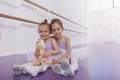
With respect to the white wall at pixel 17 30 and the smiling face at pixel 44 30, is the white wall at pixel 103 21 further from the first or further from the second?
the smiling face at pixel 44 30

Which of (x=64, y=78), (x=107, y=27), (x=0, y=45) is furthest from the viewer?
(x=107, y=27)

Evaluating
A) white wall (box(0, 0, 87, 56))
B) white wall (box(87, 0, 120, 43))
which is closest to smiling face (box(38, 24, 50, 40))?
white wall (box(0, 0, 87, 56))

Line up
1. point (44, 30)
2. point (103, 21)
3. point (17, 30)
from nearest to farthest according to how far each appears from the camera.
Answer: point (44, 30)
point (17, 30)
point (103, 21)

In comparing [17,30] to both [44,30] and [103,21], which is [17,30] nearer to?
[44,30]

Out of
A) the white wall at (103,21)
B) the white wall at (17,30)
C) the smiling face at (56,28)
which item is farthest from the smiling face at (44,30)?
the white wall at (103,21)

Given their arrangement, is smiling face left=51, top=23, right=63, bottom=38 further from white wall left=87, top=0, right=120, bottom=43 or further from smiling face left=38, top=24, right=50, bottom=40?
white wall left=87, top=0, right=120, bottom=43

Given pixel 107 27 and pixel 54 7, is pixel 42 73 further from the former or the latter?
pixel 107 27

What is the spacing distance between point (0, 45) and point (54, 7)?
1942 mm

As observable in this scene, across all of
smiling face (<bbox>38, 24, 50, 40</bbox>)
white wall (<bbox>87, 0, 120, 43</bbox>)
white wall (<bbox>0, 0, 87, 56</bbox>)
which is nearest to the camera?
smiling face (<bbox>38, 24, 50, 40</bbox>)

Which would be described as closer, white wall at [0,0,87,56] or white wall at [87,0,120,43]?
white wall at [0,0,87,56]

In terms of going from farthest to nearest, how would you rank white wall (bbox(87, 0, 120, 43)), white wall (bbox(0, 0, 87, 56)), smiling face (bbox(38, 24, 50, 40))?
white wall (bbox(87, 0, 120, 43)) → white wall (bbox(0, 0, 87, 56)) → smiling face (bbox(38, 24, 50, 40))

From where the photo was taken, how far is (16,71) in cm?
129

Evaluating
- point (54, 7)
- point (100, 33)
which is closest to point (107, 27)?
point (100, 33)

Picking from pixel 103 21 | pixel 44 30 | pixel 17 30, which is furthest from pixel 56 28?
pixel 103 21
